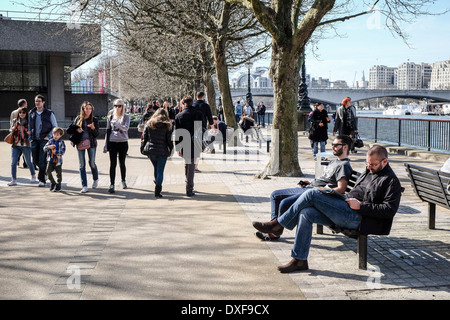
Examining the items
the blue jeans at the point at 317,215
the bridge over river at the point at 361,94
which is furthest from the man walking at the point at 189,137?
the bridge over river at the point at 361,94

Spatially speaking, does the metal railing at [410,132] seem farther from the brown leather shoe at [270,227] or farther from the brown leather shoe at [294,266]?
the brown leather shoe at [294,266]

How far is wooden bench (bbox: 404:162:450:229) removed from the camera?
19.5ft

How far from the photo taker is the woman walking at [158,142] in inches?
364

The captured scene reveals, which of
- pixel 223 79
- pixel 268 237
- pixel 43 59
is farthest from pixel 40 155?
pixel 43 59

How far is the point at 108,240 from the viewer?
6258mm

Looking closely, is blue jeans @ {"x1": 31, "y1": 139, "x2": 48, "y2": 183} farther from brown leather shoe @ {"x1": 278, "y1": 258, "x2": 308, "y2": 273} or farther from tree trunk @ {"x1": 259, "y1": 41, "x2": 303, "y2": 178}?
brown leather shoe @ {"x1": 278, "y1": 258, "x2": 308, "y2": 273}

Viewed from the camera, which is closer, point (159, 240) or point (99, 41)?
point (159, 240)

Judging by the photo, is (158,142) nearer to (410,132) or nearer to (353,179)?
(353,179)

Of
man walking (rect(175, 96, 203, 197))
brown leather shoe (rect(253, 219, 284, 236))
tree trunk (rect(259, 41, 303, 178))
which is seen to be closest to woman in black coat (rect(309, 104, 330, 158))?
tree trunk (rect(259, 41, 303, 178))
